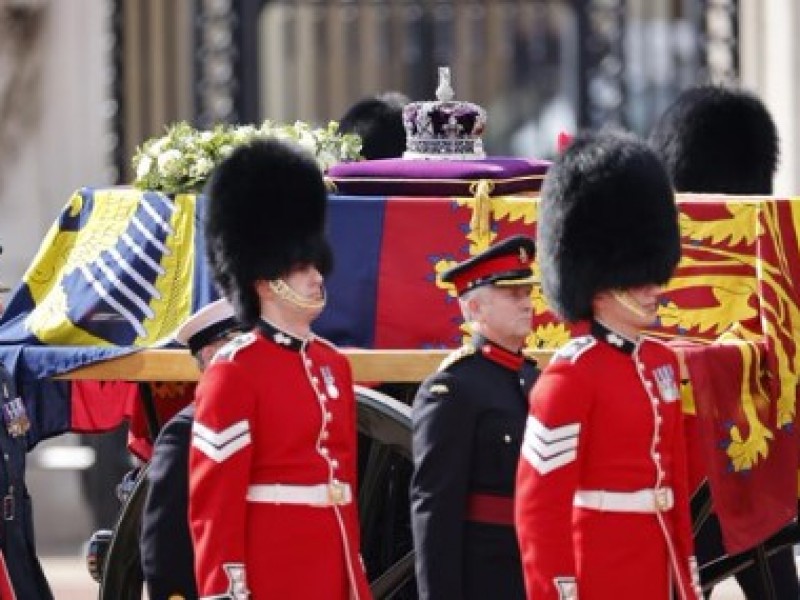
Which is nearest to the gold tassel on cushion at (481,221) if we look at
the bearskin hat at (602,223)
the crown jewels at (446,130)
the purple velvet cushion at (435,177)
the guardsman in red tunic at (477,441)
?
the purple velvet cushion at (435,177)

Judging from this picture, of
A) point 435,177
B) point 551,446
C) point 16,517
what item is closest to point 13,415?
point 16,517

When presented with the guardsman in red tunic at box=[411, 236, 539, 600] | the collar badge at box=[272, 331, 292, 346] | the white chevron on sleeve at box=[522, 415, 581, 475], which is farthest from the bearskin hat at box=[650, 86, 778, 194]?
the white chevron on sleeve at box=[522, 415, 581, 475]

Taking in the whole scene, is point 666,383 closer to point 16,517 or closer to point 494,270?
point 494,270

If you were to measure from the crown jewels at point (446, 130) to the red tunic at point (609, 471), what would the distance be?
1.65 metres

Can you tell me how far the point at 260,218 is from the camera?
291 inches

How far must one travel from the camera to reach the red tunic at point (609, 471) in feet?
22.4

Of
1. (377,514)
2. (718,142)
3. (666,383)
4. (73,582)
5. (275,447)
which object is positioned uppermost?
(718,142)

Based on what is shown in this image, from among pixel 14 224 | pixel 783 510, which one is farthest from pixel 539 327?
pixel 14 224

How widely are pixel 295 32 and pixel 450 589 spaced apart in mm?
11687

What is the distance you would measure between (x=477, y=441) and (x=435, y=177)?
1.23 m

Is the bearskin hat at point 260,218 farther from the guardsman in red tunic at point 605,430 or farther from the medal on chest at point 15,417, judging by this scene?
the medal on chest at point 15,417

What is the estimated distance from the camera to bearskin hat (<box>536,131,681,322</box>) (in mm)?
7117

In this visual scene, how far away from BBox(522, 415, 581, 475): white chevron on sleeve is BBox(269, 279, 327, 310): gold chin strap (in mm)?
543

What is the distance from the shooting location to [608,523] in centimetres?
695
